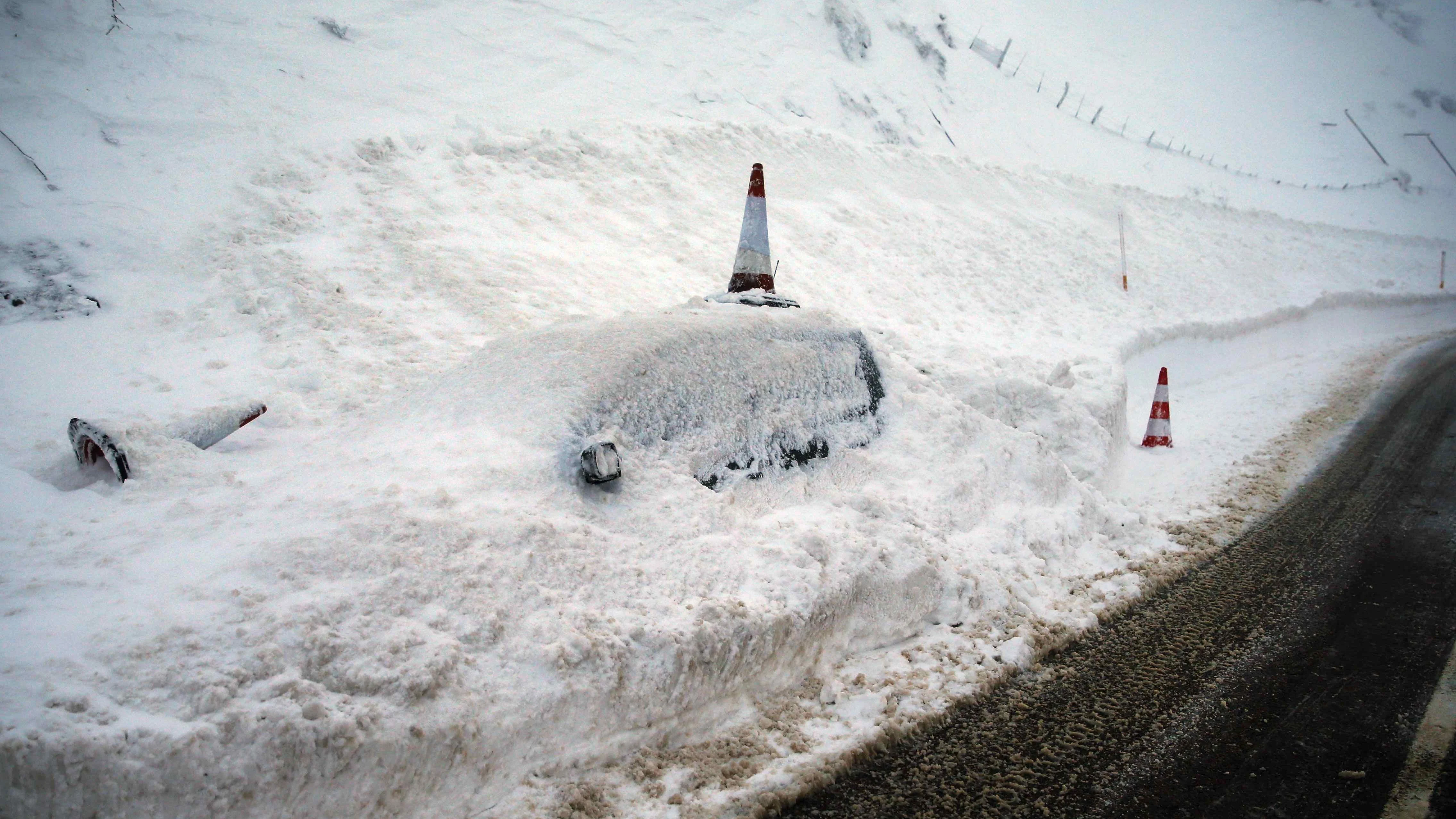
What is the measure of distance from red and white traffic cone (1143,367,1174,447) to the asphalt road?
9.35 ft

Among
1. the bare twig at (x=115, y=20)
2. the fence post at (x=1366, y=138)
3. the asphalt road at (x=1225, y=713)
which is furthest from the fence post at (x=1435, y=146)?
the bare twig at (x=115, y=20)

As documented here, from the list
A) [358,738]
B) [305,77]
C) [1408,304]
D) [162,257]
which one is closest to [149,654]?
[358,738]

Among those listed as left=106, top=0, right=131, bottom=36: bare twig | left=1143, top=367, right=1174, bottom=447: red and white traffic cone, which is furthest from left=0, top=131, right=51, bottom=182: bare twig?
left=1143, top=367, right=1174, bottom=447: red and white traffic cone

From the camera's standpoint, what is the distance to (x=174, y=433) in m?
3.41

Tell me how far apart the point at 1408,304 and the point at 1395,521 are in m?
18.6

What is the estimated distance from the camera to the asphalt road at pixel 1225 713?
2508 millimetres

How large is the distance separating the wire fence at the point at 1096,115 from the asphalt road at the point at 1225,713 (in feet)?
66.0

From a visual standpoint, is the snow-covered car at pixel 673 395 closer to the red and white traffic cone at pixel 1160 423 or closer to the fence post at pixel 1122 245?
the red and white traffic cone at pixel 1160 423

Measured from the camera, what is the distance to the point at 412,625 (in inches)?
93.7

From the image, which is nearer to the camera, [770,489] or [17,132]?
[770,489]

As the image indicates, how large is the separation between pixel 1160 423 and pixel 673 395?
20.1 ft

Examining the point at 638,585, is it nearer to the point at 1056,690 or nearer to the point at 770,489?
the point at 770,489

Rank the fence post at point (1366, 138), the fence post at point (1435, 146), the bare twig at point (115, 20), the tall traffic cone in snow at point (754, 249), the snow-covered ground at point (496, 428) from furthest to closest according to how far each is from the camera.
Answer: the fence post at point (1435, 146) → the fence post at point (1366, 138) → the bare twig at point (115, 20) → the tall traffic cone in snow at point (754, 249) → the snow-covered ground at point (496, 428)

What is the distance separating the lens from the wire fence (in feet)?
73.9
